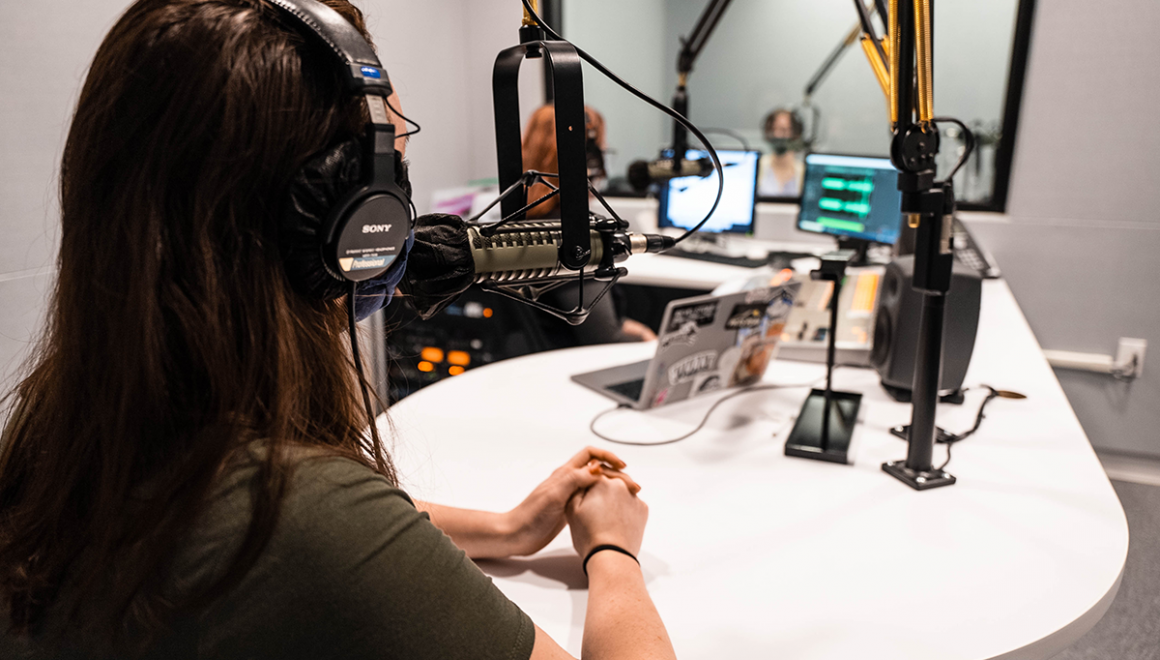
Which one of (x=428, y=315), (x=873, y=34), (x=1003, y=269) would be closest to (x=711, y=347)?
(x=873, y=34)

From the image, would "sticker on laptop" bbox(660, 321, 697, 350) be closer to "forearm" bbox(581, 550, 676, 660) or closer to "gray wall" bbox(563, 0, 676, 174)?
"forearm" bbox(581, 550, 676, 660)

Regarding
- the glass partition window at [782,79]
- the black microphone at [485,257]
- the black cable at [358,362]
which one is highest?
the glass partition window at [782,79]

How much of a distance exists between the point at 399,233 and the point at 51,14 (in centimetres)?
139

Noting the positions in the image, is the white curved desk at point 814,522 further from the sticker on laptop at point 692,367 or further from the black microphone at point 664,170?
the black microphone at point 664,170

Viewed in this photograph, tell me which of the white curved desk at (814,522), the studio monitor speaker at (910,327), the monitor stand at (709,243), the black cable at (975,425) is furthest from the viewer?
the monitor stand at (709,243)

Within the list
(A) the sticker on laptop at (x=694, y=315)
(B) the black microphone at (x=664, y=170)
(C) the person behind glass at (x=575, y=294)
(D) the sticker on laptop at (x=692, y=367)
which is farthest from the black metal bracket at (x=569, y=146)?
(B) the black microphone at (x=664, y=170)

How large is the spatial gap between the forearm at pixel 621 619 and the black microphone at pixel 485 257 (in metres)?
0.31

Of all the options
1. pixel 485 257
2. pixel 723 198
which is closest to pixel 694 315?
pixel 485 257

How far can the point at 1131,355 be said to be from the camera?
2.64 m

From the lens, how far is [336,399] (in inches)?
23.3

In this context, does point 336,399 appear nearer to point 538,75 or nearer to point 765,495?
point 765,495

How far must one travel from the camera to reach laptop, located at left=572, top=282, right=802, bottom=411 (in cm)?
130

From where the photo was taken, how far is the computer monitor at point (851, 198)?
97.7 inches

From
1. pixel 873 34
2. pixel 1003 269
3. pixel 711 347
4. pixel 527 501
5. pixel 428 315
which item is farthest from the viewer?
pixel 1003 269
